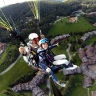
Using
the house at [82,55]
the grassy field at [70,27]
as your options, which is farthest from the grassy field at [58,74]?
the house at [82,55]

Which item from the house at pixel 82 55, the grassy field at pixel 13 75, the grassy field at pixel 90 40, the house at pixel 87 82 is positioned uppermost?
the grassy field at pixel 13 75

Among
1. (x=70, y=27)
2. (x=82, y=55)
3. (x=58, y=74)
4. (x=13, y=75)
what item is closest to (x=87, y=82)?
(x=58, y=74)

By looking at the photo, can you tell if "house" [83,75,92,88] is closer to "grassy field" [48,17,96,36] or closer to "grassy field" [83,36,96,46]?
"grassy field" [83,36,96,46]

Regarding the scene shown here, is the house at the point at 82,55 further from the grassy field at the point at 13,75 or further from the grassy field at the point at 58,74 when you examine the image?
the grassy field at the point at 13,75

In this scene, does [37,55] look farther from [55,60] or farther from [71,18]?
[71,18]

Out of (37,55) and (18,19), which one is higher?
(37,55)

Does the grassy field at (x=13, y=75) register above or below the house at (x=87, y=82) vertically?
above

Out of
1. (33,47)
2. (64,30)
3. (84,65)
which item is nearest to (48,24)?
(64,30)

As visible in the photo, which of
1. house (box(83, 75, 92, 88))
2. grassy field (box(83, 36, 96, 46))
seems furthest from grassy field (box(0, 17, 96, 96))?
house (box(83, 75, 92, 88))
